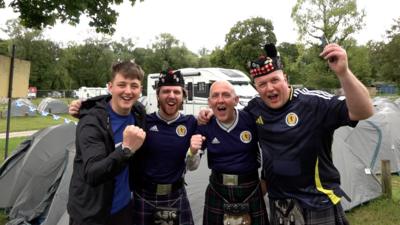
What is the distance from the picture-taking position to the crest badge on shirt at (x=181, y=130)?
303cm

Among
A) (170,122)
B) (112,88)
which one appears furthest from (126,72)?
(170,122)

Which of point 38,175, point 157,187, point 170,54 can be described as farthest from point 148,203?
point 170,54

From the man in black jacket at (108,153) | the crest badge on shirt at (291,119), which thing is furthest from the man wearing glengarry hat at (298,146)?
the man in black jacket at (108,153)

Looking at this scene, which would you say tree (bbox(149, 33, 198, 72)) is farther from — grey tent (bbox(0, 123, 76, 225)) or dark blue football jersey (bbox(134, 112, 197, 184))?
dark blue football jersey (bbox(134, 112, 197, 184))

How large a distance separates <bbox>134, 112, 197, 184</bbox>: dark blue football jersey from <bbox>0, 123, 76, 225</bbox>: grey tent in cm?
254

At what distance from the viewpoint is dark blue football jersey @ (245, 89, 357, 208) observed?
2.49 m

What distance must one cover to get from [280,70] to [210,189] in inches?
44.6

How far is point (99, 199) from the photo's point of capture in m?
2.47

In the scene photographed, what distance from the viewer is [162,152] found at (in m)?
2.96

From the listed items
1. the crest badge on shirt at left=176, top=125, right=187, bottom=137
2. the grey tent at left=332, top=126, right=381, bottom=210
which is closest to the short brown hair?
the crest badge on shirt at left=176, top=125, right=187, bottom=137

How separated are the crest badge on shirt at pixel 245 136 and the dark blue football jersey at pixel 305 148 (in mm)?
303

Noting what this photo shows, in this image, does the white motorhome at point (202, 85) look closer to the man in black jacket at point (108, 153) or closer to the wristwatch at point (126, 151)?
the man in black jacket at point (108, 153)

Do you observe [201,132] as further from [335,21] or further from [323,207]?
[335,21]

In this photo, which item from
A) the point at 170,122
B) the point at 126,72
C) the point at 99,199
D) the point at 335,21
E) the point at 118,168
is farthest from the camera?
the point at 335,21
